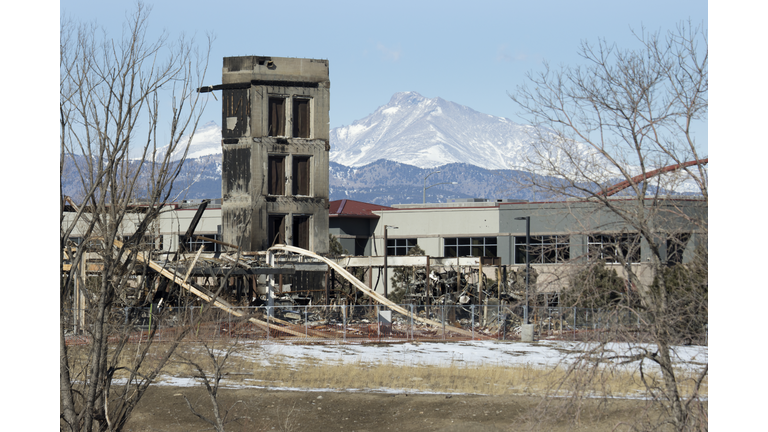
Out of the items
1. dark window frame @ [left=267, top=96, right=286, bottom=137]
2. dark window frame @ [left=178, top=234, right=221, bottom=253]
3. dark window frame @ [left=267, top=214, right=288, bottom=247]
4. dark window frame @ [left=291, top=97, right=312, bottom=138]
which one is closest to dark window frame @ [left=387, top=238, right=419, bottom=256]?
dark window frame @ [left=178, top=234, right=221, bottom=253]

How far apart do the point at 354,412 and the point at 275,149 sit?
30.3 metres

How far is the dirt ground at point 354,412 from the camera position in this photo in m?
19.3

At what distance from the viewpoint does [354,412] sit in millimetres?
20672

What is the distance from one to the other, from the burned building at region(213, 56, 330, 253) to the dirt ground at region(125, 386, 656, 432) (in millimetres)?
26060

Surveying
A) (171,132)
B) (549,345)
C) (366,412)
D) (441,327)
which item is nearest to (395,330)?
(441,327)

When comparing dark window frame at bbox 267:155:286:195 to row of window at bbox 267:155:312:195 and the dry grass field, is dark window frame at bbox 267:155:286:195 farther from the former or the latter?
the dry grass field

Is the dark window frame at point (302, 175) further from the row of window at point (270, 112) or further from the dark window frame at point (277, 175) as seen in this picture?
the row of window at point (270, 112)

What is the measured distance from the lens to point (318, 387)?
23906mm

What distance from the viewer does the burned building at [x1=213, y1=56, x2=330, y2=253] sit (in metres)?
48.2

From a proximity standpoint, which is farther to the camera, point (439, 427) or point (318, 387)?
point (318, 387)

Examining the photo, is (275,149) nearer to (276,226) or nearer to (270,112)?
(270,112)

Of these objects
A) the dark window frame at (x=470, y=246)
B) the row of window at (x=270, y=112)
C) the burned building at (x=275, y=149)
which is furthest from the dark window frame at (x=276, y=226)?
the dark window frame at (x=470, y=246)
